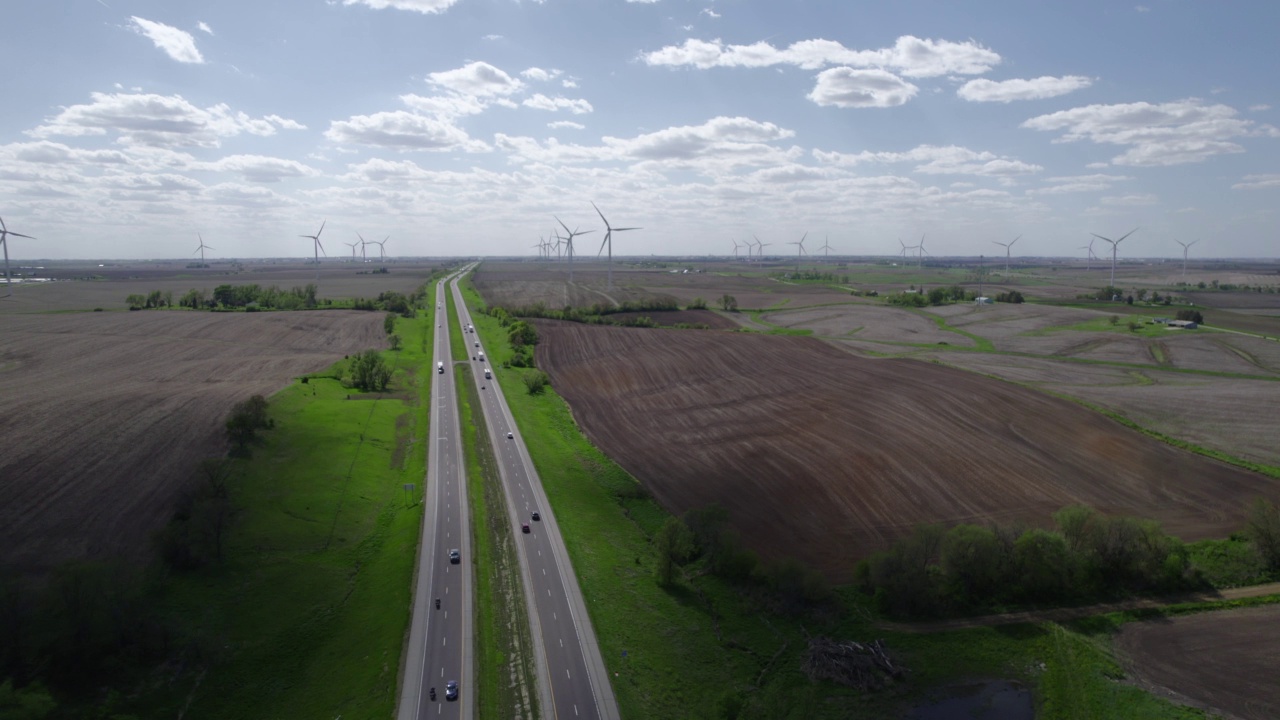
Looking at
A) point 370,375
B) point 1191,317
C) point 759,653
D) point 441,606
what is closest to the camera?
point 759,653

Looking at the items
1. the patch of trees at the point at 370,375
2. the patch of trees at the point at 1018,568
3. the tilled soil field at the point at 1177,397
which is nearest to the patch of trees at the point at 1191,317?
the tilled soil field at the point at 1177,397

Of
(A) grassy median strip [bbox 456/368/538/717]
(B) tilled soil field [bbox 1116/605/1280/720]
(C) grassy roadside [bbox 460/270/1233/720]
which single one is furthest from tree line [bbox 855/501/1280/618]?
(A) grassy median strip [bbox 456/368/538/717]

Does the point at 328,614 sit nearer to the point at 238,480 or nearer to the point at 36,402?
the point at 238,480

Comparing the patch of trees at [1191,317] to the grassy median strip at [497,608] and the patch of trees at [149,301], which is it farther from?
the patch of trees at [149,301]

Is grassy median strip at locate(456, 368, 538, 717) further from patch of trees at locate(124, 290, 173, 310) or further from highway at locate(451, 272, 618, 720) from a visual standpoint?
patch of trees at locate(124, 290, 173, 310)

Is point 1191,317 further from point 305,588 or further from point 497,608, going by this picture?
point 305,588

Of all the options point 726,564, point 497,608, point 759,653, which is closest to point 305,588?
point 497,608
